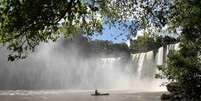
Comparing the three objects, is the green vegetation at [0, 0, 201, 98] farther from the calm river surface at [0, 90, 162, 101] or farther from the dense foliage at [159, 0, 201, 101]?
the calm river surface at [0, 90, 162, 101]

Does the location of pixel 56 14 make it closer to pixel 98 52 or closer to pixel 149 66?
pixel 149 66

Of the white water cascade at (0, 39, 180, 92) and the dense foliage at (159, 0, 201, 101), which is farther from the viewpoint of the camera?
the white water cascade at (0, 39, 180, 92)

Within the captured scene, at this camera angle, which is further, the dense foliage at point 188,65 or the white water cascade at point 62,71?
the white water cascade at point 62,71

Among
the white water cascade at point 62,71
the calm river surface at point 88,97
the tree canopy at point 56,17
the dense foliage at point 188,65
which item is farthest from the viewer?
the white water cascade at point 62,71

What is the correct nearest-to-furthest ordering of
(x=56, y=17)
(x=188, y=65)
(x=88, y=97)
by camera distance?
(x=56, y=17) → (x=188, y=65) → (x=88, y=97)

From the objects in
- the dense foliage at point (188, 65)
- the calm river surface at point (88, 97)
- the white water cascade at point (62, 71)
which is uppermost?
the white water cascade at point (62, 71)

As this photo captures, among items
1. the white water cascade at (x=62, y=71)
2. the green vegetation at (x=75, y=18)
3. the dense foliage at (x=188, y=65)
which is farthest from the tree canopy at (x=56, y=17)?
the white water cascade at (x=62, y=71)

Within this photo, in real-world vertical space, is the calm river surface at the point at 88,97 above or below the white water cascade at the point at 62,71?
below

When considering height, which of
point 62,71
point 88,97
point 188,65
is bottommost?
point 88,97

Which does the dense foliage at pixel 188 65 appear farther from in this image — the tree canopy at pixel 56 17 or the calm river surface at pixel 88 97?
the calm river surface at pixel 88 97

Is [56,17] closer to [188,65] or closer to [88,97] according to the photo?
[188,65]

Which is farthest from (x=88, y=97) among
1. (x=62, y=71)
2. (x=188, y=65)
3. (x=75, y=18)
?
(x=62, y=71)

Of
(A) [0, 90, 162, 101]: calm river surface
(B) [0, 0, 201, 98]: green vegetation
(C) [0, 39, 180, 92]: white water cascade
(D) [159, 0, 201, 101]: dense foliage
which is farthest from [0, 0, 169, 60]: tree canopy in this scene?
(C) [0, 39, 180, 92]: white water cascade

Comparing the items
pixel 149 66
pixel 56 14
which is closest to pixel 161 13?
pixel 56 14
